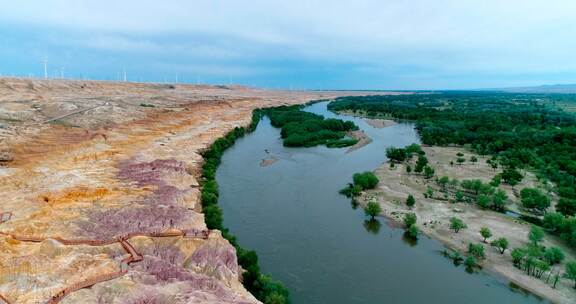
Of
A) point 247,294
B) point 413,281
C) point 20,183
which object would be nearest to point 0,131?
point 20,183

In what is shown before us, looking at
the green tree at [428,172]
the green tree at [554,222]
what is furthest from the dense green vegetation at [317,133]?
the green tree at [554,222]

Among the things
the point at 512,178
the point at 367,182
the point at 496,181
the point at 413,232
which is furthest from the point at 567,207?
the point at 367,182

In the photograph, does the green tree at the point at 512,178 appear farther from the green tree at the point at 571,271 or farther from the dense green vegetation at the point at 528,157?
the green tree at the point at 571,271

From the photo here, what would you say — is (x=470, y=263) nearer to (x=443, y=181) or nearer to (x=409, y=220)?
(x=409, y=220)

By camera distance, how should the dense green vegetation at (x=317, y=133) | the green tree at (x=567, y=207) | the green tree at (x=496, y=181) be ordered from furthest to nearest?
the dense green vegetation at (x=317, y=133)
the green tree at (x=496, y=181)
the green tree at (x=567, y=207)

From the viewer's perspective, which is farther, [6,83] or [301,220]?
[6,83]

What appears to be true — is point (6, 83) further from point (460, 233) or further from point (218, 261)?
point (460, 233)
